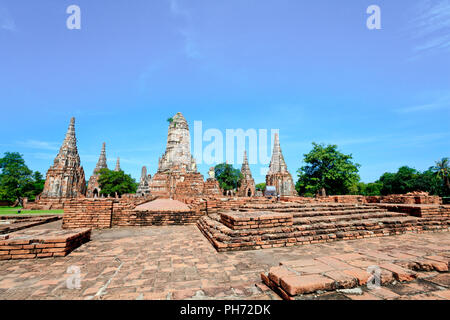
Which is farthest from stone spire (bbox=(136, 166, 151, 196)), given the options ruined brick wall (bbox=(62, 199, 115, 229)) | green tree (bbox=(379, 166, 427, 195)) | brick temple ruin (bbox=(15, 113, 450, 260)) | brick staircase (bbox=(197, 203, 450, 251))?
green tree (bbox=(379, 166, 427, 195))

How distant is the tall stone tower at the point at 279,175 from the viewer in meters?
32.2

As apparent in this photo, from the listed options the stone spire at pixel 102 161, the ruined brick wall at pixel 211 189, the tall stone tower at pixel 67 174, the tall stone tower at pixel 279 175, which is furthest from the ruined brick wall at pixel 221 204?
the stone spire at pixel 102 161

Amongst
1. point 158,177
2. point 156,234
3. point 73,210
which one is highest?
point 158,177

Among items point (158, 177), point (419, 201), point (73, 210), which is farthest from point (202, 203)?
point (158, 177)

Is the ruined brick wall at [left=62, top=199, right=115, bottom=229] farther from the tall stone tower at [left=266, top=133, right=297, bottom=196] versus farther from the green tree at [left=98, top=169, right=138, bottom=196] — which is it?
the green tree at [left=98, top=169, right=138, bottom=196]

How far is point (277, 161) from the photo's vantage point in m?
34.3

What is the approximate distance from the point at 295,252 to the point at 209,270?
5.99 feet

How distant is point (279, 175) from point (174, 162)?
55.0 feet

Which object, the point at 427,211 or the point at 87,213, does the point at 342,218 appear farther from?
the point at 87,213

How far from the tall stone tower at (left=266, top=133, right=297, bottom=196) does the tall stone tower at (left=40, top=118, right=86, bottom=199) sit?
2700 centimetres

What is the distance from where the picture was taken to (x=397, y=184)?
37.4 m

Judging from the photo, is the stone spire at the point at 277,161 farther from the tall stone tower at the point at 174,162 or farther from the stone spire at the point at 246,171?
the tall stone tower at the point at 174,162

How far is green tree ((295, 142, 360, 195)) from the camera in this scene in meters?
24.4

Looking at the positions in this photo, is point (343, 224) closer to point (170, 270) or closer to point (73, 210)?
point (170, 270)
